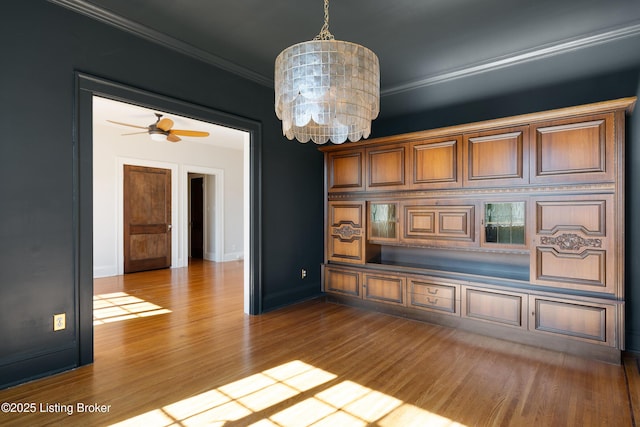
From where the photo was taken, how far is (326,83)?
205 cm

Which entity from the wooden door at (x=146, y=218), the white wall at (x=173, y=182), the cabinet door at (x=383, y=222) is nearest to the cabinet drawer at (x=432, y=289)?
the cabinet door at (x=383, y=222)

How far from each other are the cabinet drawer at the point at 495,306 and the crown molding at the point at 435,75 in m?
2.48

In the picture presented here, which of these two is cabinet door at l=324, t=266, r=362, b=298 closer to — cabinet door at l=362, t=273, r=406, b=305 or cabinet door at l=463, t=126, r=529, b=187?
cabinet door at l=362, t=273, r=406, b=305

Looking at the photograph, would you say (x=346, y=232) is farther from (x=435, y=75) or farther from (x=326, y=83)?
(x=326, y=83)

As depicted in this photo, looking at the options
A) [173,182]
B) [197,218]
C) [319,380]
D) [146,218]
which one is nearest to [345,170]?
[319,380]

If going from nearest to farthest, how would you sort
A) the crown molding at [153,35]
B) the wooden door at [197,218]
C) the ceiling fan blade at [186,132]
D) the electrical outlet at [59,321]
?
the electrical outlet at [59,321] → the crown molding at [153,35] → the ceiling fan blade at [186,132] → the wooden door at [197,218]

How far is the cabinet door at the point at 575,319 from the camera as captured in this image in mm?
2834

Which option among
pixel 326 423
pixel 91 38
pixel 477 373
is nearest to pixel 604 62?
pixel 477 373

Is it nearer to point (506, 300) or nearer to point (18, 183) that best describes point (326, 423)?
point (506, 300)

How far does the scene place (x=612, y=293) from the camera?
9.34 feet

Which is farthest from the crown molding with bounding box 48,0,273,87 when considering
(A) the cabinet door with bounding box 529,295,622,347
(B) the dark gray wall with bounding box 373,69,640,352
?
(A) the cabinet door with bounding box 529,295,622,347

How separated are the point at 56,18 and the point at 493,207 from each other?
13.8ft

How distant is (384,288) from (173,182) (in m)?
5.48

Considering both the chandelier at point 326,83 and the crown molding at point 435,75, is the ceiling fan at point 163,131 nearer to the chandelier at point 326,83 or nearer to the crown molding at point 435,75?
the crown molding at point 435,75
